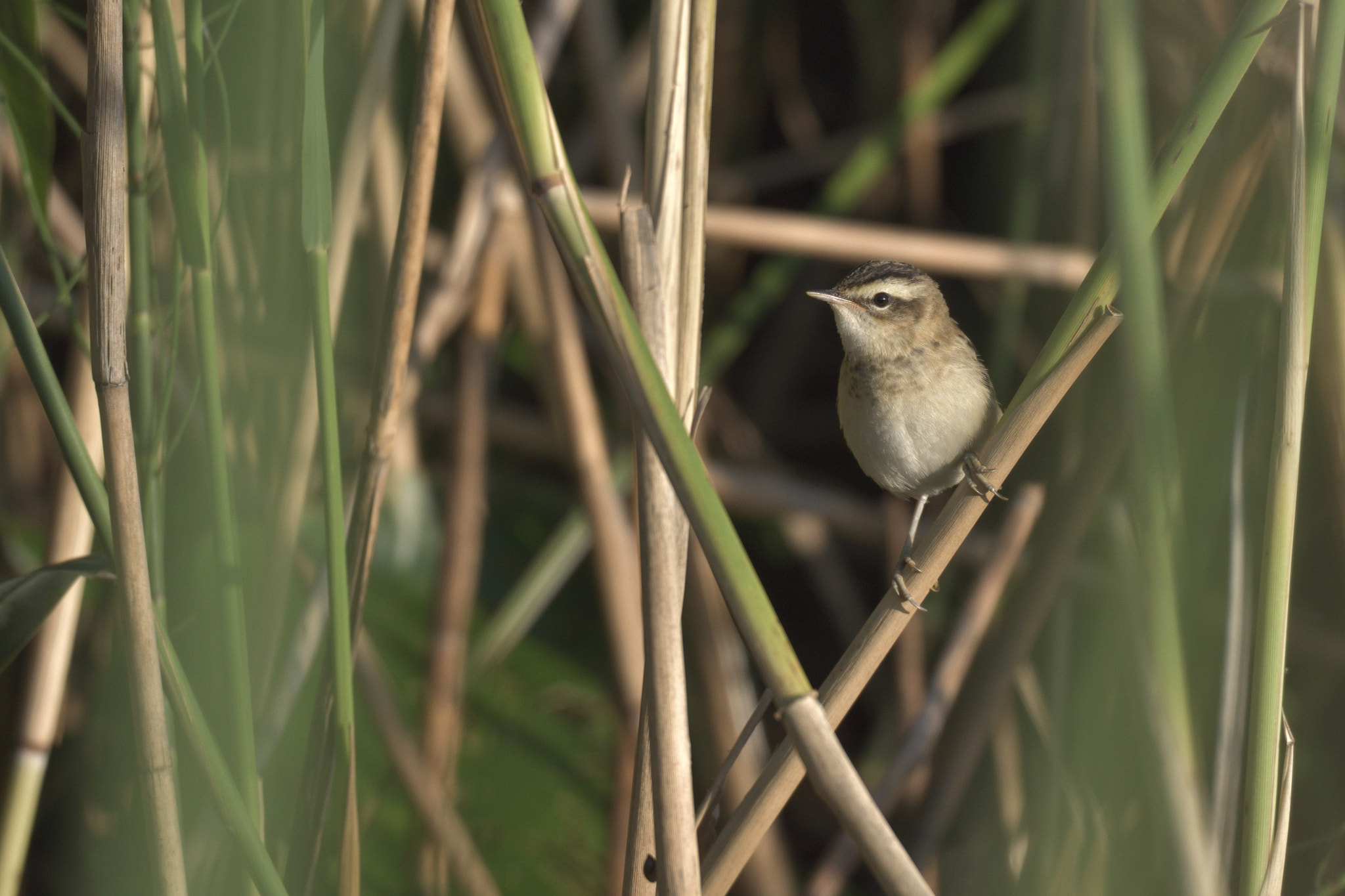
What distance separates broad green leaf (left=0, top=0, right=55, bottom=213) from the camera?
3.29 feet

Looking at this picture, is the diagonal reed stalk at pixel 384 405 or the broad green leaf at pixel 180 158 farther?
the diagonal reed stalk at pixel 384 405

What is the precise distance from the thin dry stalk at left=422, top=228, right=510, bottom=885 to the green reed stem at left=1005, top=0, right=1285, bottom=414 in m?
1.54

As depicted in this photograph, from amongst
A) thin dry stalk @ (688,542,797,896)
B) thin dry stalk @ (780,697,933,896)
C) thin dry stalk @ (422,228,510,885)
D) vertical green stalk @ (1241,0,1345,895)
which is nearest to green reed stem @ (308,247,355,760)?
thin dry stalk @ (780,697,933,896)

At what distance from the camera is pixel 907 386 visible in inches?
61.8

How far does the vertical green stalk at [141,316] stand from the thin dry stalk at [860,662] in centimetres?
58

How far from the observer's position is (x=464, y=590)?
2232mm

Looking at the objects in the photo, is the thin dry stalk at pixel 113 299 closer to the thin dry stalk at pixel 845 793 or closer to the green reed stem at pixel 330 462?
the green reed stem at pixel 330 462

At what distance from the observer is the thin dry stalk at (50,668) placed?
4.12 feet

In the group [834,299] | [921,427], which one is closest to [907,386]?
[921,427]

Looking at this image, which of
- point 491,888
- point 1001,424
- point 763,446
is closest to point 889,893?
point 1001,424

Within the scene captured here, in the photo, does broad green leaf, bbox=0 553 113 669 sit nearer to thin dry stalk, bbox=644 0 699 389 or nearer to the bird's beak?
thin dry stalk, bbox=644 0 699 389

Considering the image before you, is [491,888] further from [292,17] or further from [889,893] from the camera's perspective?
[292,17]

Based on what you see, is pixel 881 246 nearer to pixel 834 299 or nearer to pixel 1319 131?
pixel 834 299

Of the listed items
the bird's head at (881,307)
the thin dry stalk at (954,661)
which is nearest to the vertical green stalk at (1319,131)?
the bird's head at (881,307)
